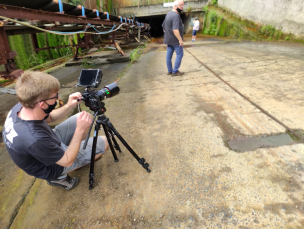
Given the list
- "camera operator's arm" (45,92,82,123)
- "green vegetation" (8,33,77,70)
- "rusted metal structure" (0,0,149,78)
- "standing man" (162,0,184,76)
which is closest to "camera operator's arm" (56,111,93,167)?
"camera operator's arm" (45,92,82,123)

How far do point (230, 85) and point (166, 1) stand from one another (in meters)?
14.3

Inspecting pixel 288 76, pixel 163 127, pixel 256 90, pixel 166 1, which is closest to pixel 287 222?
pixel 163 127

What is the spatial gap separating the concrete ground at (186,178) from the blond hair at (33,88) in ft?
3.22

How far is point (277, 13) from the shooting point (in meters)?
8.23

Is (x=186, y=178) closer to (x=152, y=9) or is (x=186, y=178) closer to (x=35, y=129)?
(x=35, y=129)

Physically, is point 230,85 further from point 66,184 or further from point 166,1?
point 166,1

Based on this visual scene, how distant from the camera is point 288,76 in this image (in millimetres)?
3668

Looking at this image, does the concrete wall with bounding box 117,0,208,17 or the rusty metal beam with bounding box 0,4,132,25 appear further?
the concrete wall with bounding box 117,0,208,17

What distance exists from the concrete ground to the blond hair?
982 millimetres

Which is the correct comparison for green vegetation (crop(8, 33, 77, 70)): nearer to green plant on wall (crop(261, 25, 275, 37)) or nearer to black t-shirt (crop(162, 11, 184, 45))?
black t-shirt (crop(162, 11, 184, 45))

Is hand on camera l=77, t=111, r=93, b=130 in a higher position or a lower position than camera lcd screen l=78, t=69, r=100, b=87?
lower

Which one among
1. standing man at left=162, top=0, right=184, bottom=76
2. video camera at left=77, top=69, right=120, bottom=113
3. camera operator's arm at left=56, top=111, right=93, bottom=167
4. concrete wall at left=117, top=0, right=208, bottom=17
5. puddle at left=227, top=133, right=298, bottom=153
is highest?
concrete wall at left=117, top=0, right=208, bottom=17

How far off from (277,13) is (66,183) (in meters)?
10.8

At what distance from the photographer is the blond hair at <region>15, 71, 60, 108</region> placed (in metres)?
1.28
